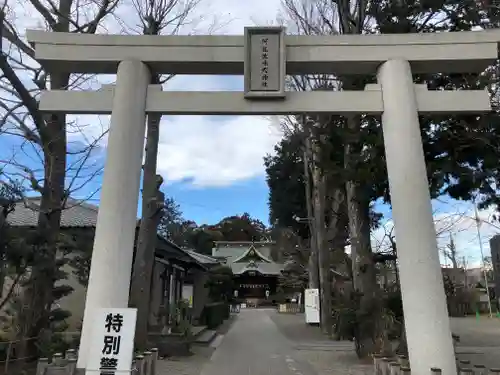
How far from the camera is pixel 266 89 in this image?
6625mm

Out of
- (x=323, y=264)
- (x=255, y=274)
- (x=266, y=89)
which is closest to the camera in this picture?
(x=266, y=89)

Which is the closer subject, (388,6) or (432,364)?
(432,364)

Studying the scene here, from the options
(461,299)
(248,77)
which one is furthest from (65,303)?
(461,299)

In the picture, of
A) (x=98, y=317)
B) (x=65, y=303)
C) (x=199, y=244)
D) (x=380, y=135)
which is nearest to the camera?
(x=98, y=317)

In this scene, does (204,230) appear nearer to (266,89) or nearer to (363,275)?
(363,275)

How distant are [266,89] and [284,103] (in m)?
0.36

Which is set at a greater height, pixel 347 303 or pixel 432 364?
pixel 347 303

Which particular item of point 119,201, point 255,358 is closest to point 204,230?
point 255,358

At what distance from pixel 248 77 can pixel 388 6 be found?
Answer: 5.72 metres

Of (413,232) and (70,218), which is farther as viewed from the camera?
(70,218)

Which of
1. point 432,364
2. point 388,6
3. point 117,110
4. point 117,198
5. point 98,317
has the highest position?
point 388,6

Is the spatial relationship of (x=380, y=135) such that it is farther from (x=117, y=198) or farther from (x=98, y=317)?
(x=98, y=317)

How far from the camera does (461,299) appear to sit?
33.9 m

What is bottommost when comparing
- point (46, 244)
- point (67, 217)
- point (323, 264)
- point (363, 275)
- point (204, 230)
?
point (363, 275)
